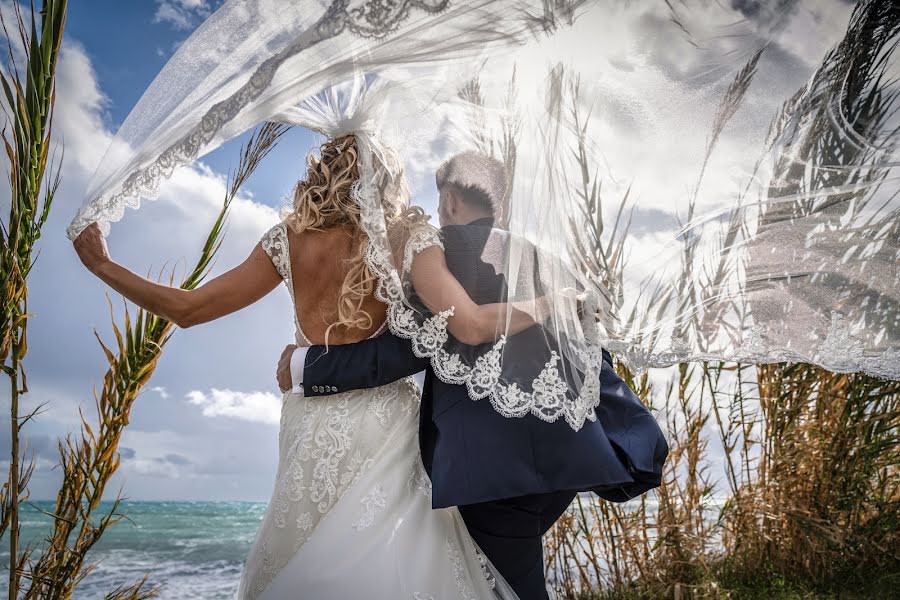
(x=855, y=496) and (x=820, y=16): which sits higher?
(x=820, y=16)

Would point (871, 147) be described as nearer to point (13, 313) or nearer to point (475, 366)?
point (475, 366)

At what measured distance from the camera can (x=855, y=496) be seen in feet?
12.6

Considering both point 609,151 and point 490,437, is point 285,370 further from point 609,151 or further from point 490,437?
point 609,151

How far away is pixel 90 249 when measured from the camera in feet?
6.07

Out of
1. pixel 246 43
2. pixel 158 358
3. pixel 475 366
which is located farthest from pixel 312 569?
pixel 158 358

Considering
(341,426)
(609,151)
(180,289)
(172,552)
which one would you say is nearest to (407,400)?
(341,426)

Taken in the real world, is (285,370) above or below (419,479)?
above

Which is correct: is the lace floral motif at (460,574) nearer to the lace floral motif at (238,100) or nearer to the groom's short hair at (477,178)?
the groom's short hair at (477,178)

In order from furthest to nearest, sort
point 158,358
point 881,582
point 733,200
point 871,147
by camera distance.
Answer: point 881,582, point 158,358, point 871,147, point 733,200

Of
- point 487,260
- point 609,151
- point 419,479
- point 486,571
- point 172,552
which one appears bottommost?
point 172,552

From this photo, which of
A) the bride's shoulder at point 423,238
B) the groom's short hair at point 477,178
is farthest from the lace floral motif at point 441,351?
the groom's short hair at point 477,178

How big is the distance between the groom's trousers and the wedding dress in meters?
0.04

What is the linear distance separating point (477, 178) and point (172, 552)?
14.7 metres

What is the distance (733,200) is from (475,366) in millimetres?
958
